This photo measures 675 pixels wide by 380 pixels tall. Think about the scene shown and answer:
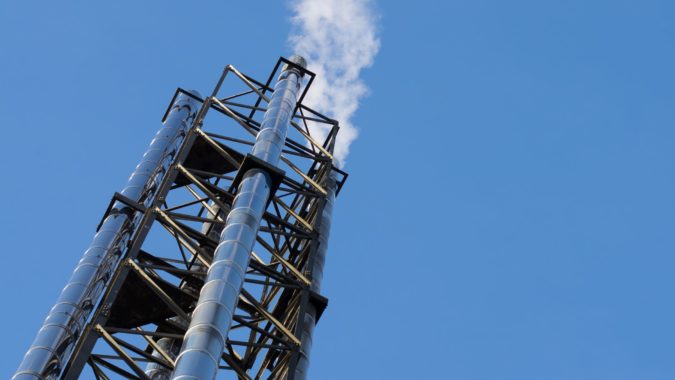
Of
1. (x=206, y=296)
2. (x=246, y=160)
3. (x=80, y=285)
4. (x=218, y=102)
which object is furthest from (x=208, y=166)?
(x=206, y=296)

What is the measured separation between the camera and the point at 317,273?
27.6m

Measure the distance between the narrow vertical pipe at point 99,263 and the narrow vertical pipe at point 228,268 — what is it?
3347mm

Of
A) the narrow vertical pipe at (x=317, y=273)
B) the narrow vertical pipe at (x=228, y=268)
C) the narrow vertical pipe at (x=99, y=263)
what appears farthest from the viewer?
the narrow vertical pipe at (x=317, y=273)

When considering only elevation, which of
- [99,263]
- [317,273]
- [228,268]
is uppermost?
[317,273]

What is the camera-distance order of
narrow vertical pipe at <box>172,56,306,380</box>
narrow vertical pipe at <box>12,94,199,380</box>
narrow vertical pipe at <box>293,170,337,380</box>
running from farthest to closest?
narrow vertical pipe at <box>293,170,337,380</box>
narrow vertical pipe at <box>12,94,199,380</box>
narrow vertical pipe at <box>172,56,306,380</box>

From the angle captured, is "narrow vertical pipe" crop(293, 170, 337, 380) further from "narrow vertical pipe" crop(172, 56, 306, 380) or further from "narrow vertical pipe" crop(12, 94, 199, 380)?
"narrow vertical pipe" crop(12, 94, 199, 380)

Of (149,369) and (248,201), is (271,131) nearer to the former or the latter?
(248,201)

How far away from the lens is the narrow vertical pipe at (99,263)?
22.8 meters

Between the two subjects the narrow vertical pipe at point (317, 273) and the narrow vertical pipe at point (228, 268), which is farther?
the narrow vertical pipe at point (317, 273)

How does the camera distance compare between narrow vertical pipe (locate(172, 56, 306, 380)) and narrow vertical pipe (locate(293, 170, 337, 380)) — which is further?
narrow vertical pipe (locate(293, 170, 337, 380))

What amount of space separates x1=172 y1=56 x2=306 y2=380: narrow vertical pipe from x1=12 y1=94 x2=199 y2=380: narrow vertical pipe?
3.35 meters

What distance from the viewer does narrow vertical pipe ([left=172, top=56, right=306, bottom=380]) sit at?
19.4 m

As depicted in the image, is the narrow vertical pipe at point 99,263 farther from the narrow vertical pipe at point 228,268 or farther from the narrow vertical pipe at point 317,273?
the narrow vertical pipe at point 317,273

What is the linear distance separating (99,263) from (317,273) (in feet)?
17.9
